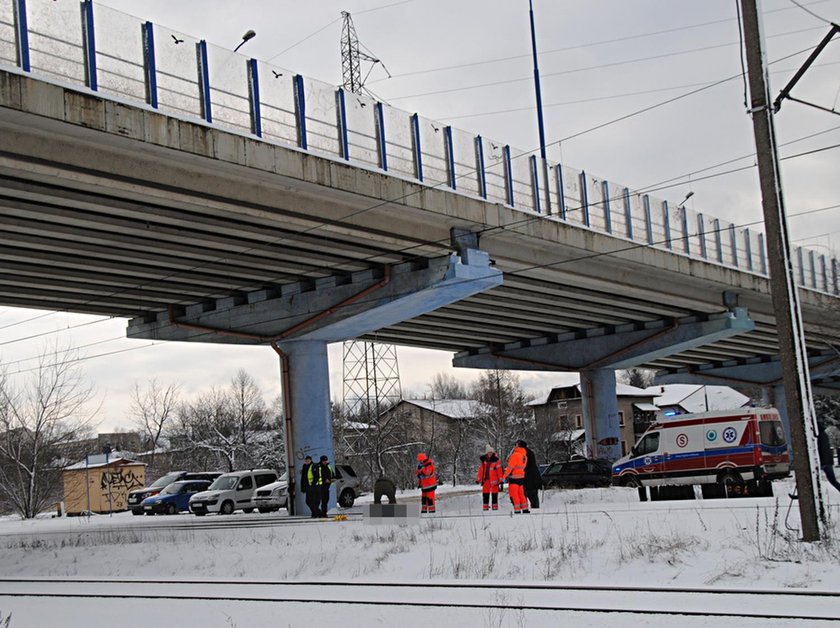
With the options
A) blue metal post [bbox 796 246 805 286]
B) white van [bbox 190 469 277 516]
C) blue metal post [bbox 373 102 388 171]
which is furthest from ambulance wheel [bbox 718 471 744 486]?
blue metal post [bbox 796 246 805 286]

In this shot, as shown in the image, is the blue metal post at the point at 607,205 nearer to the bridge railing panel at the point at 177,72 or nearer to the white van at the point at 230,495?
the bridge railing panel at the point at 177,72

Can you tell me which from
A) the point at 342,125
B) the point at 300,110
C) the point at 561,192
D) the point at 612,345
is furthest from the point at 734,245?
the point at 300,110

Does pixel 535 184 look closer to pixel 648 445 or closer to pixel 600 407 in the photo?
pixel 648 445

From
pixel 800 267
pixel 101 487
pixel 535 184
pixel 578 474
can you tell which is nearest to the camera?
pixel 535 184

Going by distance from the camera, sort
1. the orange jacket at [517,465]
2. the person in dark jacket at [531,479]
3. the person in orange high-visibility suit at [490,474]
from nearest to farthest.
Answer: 1. the orange jacket at [517,465]
2. the person in dark jacket at [531,479]
3. the person in orange high-visibility suit at [490,474]

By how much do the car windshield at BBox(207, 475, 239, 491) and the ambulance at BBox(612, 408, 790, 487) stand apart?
14856mm

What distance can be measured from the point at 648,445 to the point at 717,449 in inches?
98.2

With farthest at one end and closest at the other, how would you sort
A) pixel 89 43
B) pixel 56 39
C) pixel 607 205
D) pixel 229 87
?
pixel 607 205, pixel 229 87, pixel 89 43, pixel 56 39

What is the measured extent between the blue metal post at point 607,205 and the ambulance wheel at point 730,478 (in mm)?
8090

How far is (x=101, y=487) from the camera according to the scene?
47.0m

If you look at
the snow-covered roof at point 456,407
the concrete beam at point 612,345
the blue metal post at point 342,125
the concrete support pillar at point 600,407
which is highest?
the blue metal post at point 342,125

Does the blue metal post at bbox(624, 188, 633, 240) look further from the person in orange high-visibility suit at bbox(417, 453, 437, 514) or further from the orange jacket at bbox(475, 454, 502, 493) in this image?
the person in orange high-visibility suit at bbox(417, 453, 437, 514)

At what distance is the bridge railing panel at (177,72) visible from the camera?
59.9 ft

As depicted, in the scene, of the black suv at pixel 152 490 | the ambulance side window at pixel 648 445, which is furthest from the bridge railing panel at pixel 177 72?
the black suv at pixel 152 490
